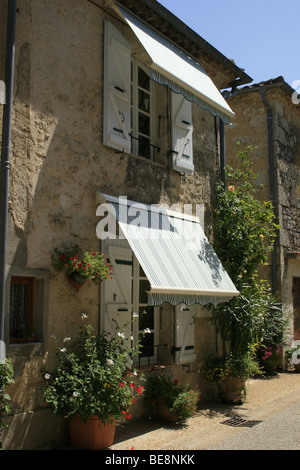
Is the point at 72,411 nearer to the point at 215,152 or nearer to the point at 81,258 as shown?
the point at 81,258

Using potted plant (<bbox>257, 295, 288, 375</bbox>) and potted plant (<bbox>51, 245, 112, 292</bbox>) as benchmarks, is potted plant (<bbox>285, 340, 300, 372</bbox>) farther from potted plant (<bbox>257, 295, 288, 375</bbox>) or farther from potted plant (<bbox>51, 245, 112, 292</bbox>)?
potted plant (<bbox>51, 245, 112, 292</bbox>)

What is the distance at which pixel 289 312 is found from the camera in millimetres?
11008

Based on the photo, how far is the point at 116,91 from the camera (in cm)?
641

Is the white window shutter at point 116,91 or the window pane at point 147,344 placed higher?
the white window shutter at point 116,91

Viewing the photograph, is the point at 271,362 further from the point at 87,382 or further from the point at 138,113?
the point at 87,382

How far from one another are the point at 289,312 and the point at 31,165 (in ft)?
25.5

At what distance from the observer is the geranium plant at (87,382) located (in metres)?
4.83

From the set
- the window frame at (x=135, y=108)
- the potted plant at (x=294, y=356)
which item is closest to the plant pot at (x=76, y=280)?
the window frame at (x=135, y=108)

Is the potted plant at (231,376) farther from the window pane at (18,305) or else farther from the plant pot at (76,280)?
the window pane at (18,305)

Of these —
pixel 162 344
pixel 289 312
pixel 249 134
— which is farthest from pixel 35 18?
pixel 289 312

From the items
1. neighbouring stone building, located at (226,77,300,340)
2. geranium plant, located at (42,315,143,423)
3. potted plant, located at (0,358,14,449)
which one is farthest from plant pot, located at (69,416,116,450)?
neighbouring stone building, located at (226,77,300,340)

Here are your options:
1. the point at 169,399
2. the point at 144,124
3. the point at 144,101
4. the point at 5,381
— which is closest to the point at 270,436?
the point at 169,399

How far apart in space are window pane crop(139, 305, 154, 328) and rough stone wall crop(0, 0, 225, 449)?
4.24 ft

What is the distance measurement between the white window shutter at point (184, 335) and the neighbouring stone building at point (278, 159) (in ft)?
12.5
